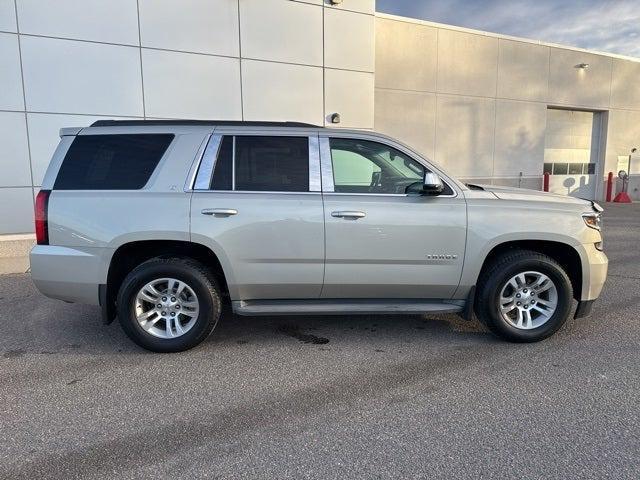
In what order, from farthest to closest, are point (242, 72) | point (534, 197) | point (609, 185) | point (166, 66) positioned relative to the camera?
point (609, 185), point (242, 72), point (166, 66), point (534, 197)

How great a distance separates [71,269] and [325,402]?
2483mm

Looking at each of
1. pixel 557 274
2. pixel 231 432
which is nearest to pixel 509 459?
pixel 231 432

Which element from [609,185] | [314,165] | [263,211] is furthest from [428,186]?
[609,185]

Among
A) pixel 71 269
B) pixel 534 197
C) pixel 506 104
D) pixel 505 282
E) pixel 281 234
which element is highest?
pixel 506 104

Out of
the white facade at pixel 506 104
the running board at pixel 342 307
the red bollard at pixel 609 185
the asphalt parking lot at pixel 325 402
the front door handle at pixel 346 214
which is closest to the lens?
the asphalt parking lot at pixel 325 402

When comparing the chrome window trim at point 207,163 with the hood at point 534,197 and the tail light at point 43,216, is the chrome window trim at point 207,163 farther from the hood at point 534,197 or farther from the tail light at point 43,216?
the hood at point 534,197

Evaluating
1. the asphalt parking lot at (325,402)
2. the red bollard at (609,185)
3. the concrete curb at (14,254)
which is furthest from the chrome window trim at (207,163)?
the red bollard at (609,185)

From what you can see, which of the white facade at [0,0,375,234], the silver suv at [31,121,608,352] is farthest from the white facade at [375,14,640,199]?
the silver suv at [31,121,608,352]

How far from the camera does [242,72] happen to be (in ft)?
33.2

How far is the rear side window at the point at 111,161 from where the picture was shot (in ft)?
13.2

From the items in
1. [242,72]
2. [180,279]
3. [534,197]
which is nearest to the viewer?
[180,279]

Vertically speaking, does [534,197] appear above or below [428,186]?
below

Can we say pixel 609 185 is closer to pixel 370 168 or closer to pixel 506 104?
pixel 506 104

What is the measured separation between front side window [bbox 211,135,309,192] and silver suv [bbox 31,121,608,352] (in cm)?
1
